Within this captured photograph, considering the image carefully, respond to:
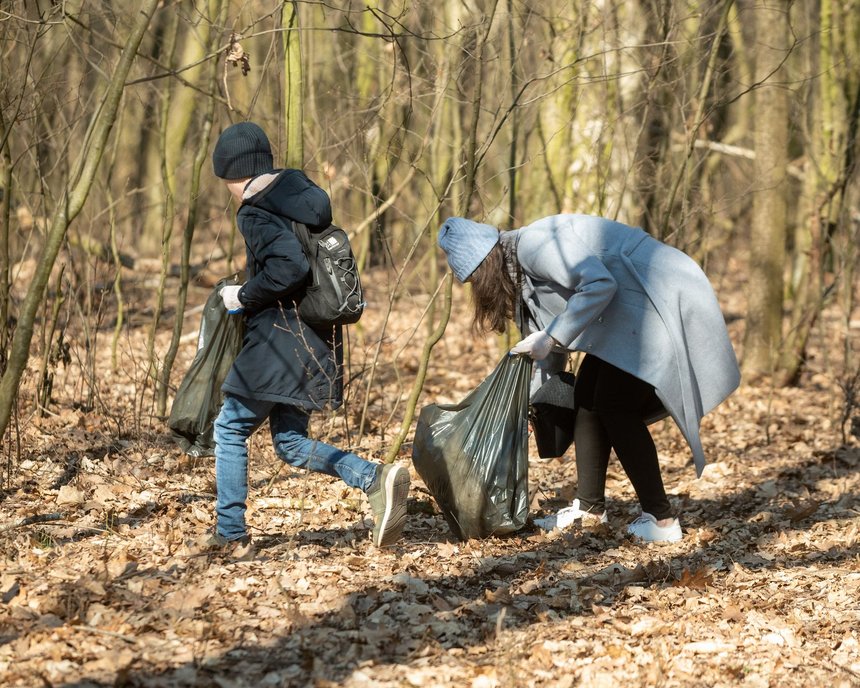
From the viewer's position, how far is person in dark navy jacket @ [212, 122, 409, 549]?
3.65 metres

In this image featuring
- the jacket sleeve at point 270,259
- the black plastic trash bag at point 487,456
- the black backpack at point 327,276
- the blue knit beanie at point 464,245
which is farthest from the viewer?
the black plastic trash bag at point 487,456

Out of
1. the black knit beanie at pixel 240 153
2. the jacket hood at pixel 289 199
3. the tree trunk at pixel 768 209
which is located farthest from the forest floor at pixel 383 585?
the tree trunk at pixel 768 209

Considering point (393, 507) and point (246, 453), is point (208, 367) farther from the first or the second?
point (393, 507)

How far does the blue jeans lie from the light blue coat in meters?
0.97

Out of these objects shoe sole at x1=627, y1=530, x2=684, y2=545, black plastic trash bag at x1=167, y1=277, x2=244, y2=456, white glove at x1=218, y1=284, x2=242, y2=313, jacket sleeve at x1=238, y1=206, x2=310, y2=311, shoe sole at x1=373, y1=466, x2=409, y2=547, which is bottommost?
shoe sole at x1=627, y1=530, x2=684, y2=545

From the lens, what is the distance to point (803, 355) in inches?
320

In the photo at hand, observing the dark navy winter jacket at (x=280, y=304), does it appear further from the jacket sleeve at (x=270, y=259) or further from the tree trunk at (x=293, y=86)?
the tree trunk at (x=293, y=86)

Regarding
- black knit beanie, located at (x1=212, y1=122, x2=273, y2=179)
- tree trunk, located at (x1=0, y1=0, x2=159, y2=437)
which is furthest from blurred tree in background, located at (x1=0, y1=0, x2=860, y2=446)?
black knit beanie, located at (x1=212, y1=122, x2=273, y2=179)

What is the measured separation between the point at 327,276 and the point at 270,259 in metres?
0.23

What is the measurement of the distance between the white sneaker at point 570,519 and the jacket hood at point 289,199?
71.4 inches

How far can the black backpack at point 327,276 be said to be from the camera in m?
3.70

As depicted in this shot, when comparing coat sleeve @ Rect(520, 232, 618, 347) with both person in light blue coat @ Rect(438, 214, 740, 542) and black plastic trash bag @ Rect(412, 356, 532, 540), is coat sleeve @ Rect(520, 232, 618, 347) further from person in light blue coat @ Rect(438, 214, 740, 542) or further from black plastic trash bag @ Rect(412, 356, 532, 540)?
black plastic trash bag @ Rect(412, 356, 532, 540)

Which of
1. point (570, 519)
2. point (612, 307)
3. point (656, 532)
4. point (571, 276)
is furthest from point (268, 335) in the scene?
point (656, 532)

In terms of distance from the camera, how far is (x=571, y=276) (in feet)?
12.9
